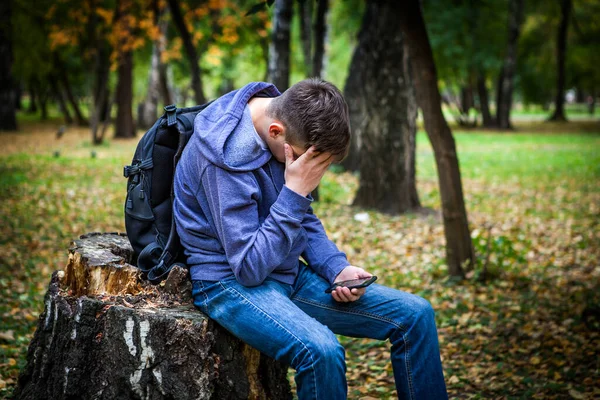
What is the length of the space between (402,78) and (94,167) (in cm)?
815

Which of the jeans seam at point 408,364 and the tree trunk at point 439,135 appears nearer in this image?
the jeans seam at point 408,364

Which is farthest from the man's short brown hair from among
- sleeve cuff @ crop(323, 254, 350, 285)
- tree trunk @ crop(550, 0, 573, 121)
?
tree trunk @ crop(550, 0, 573, 121)

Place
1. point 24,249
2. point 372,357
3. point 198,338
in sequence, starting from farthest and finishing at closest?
point 24,249 < point 372,357 < point 198,338

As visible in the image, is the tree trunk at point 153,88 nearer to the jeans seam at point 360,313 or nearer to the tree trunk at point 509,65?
the tree trunk at point 509,65

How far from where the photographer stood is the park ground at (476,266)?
4.22 metres

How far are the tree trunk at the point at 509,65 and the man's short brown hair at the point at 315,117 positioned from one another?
81.9 ft

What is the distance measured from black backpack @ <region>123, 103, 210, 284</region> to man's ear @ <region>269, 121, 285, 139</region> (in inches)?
17.5

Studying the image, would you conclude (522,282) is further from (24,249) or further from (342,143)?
(24,249)

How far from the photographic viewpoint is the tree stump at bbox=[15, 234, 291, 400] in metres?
2.60

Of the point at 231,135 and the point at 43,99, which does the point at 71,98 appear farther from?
the point at 231,135

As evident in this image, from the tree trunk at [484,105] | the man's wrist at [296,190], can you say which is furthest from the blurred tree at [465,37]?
the man's wrist at [296,190]

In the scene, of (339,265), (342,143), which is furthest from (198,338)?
(342,143)

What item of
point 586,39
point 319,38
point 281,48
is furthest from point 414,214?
point 586,39

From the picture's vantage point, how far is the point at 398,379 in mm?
2807
